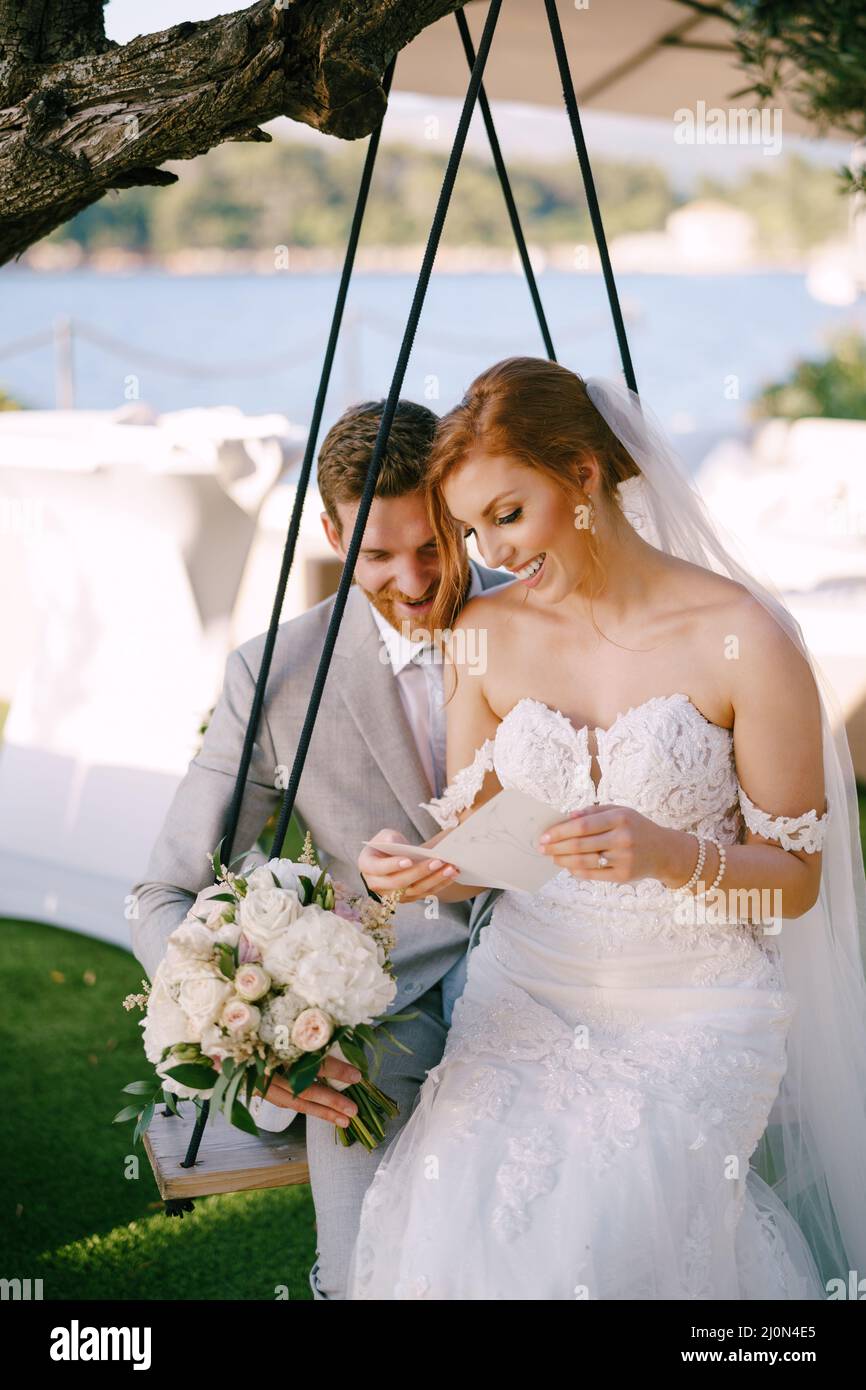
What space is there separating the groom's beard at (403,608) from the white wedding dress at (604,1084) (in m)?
0.30

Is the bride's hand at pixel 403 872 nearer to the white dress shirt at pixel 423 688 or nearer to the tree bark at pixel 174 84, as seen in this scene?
the white dress shirt at pixel 423 688

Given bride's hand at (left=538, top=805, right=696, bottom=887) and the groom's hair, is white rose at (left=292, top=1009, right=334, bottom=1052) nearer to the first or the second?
bride's hand at (left=538, top=805, right=696, bottom=887)

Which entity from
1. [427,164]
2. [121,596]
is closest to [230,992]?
[121,596]

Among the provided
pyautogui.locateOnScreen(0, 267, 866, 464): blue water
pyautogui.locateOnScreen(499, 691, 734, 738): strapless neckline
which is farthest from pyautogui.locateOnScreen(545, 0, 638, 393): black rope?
pyautogui.locateOnScreen(0, 267, 866, 464): blue water

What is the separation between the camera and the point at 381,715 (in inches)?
113

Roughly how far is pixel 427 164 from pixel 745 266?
367 inches

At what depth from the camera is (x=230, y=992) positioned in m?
2.13

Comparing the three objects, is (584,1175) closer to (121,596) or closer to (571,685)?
(571,685)

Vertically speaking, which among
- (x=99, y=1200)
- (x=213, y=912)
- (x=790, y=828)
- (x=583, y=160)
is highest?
(x=583, y=160)

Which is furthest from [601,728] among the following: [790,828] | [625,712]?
[790,828]

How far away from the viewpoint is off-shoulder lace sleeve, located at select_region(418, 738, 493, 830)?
9.10 ft

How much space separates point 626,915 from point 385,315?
25390mm

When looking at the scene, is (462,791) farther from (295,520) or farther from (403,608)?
(295,520)

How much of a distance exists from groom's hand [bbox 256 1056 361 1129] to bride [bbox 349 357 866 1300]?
Result: 0.55 ft
